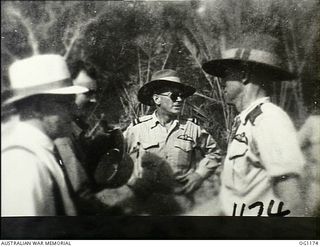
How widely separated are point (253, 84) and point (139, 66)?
1215mm

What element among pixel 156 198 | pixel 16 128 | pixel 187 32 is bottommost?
pixel 156 198

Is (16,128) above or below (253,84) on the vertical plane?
below

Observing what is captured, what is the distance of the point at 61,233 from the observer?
402cm

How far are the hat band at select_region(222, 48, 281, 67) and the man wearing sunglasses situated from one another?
1.81 ft

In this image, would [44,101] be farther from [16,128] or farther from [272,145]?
[272,145]

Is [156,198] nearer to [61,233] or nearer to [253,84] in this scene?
[61,233]

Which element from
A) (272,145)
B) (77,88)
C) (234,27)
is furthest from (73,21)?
(272,145)

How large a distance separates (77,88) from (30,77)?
51cm

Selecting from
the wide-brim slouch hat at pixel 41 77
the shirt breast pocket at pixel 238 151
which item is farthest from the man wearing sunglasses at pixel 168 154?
the wide-brim slouch hat at pixel 41 77

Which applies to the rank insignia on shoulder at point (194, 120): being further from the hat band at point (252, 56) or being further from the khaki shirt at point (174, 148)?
the hat band at point (252, 56)

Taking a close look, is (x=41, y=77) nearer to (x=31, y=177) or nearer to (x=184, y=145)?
(x=31, y=177)

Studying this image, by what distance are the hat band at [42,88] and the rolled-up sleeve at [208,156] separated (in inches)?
59.7

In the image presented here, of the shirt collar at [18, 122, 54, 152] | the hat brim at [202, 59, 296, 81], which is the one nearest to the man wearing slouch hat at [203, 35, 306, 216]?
the hat brim at [202, 59, 296, 81]

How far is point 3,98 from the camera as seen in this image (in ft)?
13.3
